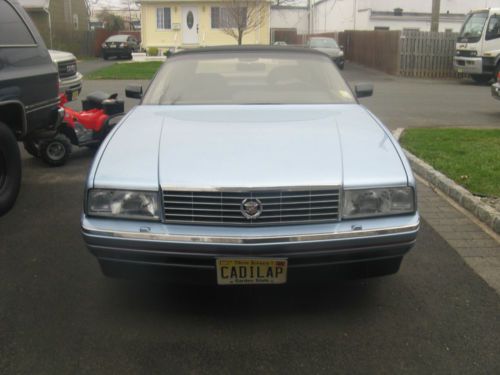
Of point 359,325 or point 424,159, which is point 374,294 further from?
point 424,159

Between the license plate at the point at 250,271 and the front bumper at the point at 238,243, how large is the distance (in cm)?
4

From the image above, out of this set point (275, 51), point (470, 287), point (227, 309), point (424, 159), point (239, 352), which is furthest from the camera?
point (424, 159)

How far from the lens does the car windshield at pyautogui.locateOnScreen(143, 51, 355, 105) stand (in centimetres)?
438

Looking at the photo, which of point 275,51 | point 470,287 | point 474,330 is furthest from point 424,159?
point 474,330

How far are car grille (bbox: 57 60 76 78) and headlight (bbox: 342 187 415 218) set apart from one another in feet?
21.4

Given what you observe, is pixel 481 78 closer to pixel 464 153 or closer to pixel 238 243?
pixel 464 153

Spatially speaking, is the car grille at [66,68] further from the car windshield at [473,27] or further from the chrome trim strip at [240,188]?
the car windshield at [473,27]

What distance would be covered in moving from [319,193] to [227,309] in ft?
3.21

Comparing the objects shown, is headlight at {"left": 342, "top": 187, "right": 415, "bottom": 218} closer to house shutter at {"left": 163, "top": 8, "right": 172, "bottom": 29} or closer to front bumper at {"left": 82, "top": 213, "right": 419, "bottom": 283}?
front bumper at {"left": 82, "top": 213, "right": 419, "bottom": 283}

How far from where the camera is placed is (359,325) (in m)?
3.17

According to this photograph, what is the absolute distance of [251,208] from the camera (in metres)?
2.88

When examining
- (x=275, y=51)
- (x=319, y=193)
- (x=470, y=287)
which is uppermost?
(x=275, y=51)

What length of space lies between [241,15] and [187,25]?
600cm

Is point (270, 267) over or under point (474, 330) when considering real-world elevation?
over
